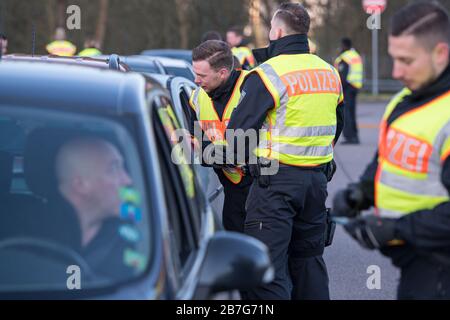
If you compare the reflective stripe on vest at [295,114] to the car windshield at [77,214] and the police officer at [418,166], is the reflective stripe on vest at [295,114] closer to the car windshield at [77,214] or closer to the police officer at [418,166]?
the police officer at [418,166]

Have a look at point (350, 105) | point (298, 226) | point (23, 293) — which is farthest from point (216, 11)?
point (23, 293)

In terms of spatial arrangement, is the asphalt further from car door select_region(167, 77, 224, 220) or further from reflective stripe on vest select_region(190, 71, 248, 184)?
reflective stripe on vest select_region(190, 71, 248, 184)

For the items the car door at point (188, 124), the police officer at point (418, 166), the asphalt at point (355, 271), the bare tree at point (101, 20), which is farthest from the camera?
the bare tree at point (101, 20)

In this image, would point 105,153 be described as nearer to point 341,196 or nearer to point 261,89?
point 341,196

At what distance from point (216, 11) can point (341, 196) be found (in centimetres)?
4026

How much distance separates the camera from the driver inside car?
11.1 feet

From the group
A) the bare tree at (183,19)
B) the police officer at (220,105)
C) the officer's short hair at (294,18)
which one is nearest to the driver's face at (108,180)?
the officer's short hair at (294,18)

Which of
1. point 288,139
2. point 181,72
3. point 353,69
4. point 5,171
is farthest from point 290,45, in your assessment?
point 353,69

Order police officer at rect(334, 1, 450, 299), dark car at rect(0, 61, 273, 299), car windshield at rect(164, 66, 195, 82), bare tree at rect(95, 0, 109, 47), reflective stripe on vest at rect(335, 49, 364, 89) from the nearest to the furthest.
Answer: dark car at rect(0, 61, 273, 299) → police officer at rect(334, 1, 450, 299) → car windshield at rect(164, 66, 195, 82) → reflective stripe on vest at rect(335, 49, 364, 89) → bare tree at rect(95, 0, 109, 47)

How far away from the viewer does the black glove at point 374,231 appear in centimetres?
393

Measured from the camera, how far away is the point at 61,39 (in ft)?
59.0

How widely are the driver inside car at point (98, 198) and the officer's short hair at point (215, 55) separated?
323 cm

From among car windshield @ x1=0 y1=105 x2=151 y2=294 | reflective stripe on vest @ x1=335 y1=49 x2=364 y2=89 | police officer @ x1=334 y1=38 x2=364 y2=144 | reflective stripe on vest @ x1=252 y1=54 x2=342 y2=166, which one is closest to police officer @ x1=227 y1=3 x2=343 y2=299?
reflective stripe on vest @ x1=252 y1=54 x2=342 y2=166

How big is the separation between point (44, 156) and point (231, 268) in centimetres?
82
